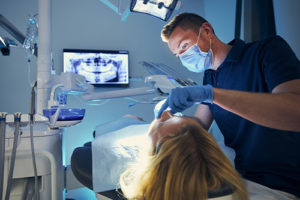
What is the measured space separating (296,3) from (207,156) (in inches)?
59.4

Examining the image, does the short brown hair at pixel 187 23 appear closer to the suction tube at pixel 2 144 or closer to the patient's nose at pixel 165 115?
the patient's nose at pixel 165 115

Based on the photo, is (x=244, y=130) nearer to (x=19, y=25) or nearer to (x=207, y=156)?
(x=207, y=156)

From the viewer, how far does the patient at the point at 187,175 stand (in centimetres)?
57

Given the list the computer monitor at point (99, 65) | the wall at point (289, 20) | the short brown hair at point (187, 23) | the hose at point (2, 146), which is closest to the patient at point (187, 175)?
the hose at point (2, 146)

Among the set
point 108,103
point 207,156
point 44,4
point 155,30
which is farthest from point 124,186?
point 155,30

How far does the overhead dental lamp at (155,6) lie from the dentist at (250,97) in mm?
181

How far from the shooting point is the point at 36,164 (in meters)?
0.96

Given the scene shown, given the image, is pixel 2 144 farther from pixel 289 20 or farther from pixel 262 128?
pixel 289 20

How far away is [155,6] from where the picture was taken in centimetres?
137

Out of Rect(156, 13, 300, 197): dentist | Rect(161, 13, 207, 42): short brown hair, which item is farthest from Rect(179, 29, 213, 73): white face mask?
Rect(161, 13, 207, 42): short brown hair

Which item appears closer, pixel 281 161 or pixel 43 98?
pixel 281 161

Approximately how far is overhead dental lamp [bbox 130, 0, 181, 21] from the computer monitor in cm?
92

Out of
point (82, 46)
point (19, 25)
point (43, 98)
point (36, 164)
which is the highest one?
point (19, 25)

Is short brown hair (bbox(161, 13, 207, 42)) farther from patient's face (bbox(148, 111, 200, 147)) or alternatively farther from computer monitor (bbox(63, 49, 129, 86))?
computer monitor (bbox(63, 49, 129, 86))
